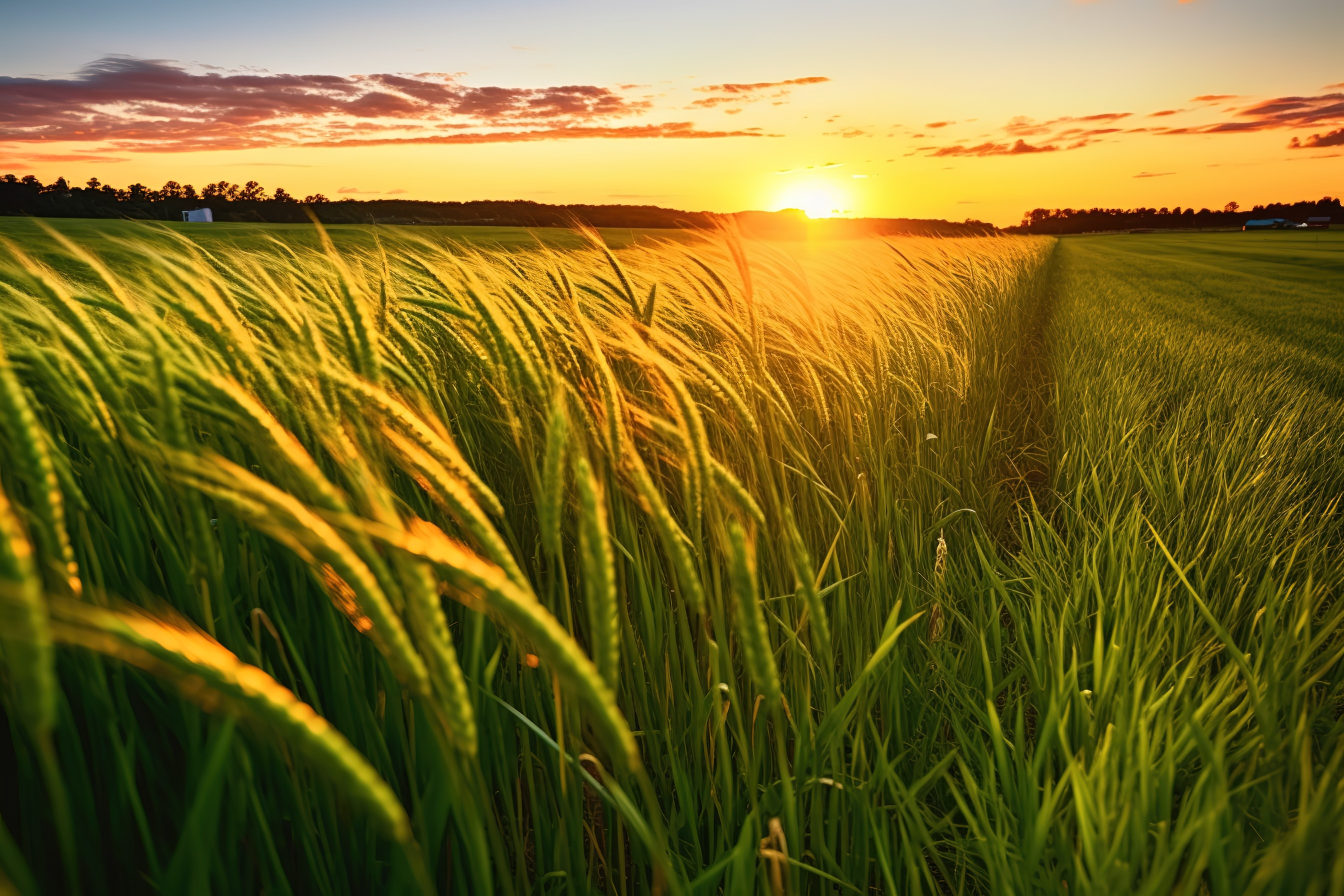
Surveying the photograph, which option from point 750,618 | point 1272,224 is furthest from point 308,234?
point 1272,224

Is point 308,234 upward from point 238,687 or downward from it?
upward

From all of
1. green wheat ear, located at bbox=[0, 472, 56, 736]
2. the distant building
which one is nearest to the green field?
green wheat ear, located at bbox=[0, 472, 56, 736]

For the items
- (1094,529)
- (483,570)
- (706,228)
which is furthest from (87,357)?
(1094,529)

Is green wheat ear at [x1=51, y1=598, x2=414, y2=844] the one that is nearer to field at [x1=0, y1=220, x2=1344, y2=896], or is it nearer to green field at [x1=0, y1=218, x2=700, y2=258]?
field at [x1=0, y1=220, x2=1344, y2=896]

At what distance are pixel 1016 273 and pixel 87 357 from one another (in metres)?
8.75

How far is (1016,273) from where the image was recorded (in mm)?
7938

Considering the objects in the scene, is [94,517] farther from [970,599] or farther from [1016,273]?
[1016,273]

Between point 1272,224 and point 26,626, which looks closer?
point 26,626

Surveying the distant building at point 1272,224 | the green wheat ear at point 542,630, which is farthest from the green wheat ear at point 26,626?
the distant building at point 1272,224

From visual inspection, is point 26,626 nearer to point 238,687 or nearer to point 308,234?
point 238,687

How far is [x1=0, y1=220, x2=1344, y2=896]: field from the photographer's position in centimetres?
39

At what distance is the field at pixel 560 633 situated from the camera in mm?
387

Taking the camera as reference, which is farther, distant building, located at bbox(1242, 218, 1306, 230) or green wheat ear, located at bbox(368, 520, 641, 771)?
distant building, located at bbox(1242, 218, 1306, 230)

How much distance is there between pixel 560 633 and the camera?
0.31m
